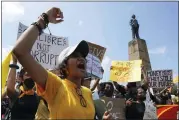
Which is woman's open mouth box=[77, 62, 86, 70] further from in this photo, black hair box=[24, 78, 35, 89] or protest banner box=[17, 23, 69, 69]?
protest banner box=[17, 23, 69, 69]

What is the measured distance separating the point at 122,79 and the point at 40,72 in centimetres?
677

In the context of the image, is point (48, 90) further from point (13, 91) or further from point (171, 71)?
point (171, 71)

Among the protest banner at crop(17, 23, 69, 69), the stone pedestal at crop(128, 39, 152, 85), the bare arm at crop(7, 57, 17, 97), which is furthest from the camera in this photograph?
the stone pedestal at crop(128, 39, 152, 85)

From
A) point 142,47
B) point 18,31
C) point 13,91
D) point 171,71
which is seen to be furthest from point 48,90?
point 142,47

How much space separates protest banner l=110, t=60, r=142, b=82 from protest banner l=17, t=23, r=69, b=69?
181 centimetres

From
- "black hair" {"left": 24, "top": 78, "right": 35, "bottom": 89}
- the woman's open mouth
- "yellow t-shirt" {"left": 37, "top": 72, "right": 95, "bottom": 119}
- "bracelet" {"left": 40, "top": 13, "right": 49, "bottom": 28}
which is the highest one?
"bracelet" {"left": 40, "top": 13, "right": 49, "bottom": 28}

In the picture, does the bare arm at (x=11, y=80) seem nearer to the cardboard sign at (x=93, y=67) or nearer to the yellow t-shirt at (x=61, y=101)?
the yellow t-shirt at (x=61, y=101)

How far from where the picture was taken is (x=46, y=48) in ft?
23.3

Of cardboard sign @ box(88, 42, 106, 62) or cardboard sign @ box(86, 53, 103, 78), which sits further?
cardboard sign @ box(88, 42, 106, 62)

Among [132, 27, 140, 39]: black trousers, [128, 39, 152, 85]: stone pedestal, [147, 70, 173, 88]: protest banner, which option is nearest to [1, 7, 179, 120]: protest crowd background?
[147, 70, 173, 88]: protest banner

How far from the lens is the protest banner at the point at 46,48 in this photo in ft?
21.8

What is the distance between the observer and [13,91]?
141 inches

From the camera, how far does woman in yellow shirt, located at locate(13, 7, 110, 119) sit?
1748 millimetres

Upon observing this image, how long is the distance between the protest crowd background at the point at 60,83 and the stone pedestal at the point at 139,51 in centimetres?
853
